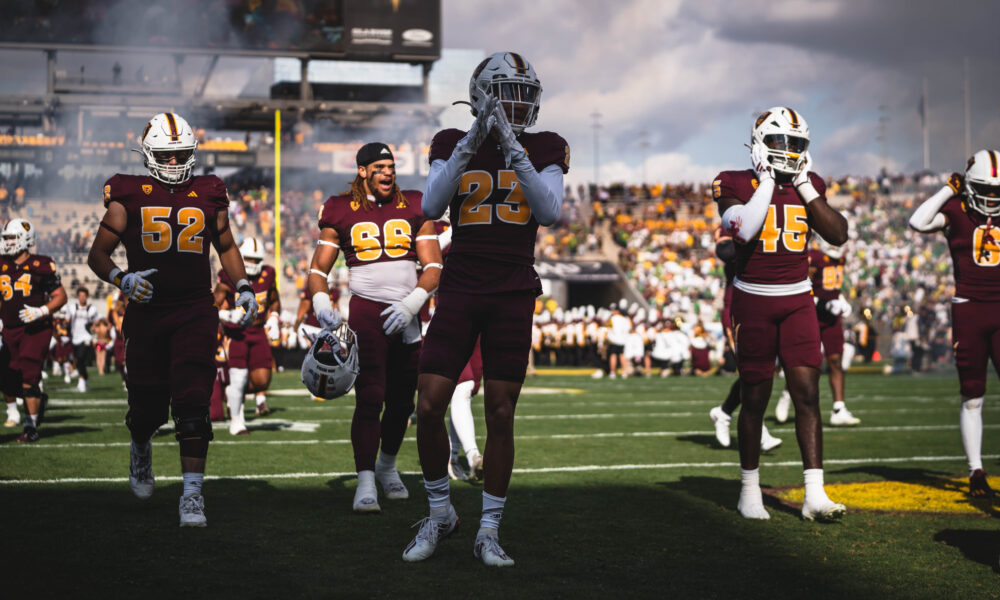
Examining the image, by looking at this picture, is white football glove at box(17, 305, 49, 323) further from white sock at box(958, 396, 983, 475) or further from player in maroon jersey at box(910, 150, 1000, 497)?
white sock at box(958, 396, 983, 475)

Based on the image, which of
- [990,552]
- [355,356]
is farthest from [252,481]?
[990,552]

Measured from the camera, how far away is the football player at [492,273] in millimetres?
4582

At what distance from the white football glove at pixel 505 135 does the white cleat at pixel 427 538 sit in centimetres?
164

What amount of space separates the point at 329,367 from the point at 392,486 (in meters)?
1.36

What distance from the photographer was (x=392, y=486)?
6.41 m

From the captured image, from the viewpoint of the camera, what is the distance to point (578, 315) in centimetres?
3075

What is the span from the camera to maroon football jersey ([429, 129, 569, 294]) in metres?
4.61

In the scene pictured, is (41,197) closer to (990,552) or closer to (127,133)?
(127,133)

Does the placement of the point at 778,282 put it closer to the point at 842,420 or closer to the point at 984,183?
the point at 984,183

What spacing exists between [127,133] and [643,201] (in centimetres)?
2173

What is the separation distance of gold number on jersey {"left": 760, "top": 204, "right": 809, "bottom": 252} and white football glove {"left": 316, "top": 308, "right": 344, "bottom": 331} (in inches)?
93.3

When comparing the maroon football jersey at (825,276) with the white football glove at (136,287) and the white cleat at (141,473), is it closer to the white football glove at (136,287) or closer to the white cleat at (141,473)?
the white cleat at (141,473)

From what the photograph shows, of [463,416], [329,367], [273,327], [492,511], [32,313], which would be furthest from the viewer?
[273,327]

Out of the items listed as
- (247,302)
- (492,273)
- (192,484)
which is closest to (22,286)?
(247,302)
